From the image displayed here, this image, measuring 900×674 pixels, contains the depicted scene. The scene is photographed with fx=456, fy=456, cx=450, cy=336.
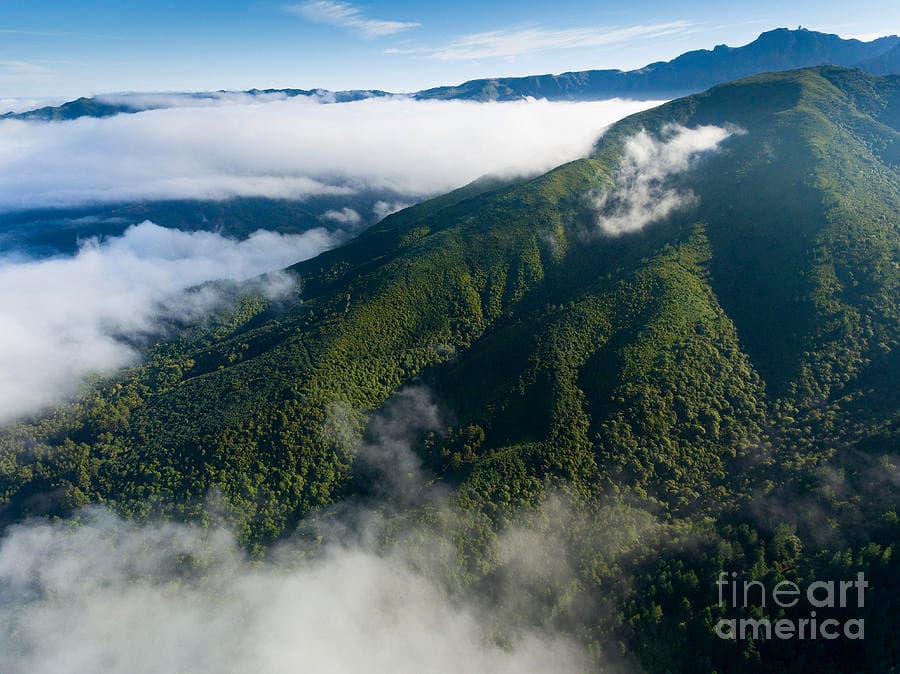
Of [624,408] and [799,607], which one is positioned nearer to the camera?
[799,607]

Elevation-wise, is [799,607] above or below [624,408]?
below

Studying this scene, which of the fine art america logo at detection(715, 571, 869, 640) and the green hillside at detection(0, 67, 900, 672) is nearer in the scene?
the fine art america logo at detection(715, 571, 869, 640)

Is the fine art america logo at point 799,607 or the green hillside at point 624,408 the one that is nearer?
Answer: the fine art america logo at point 799,607
